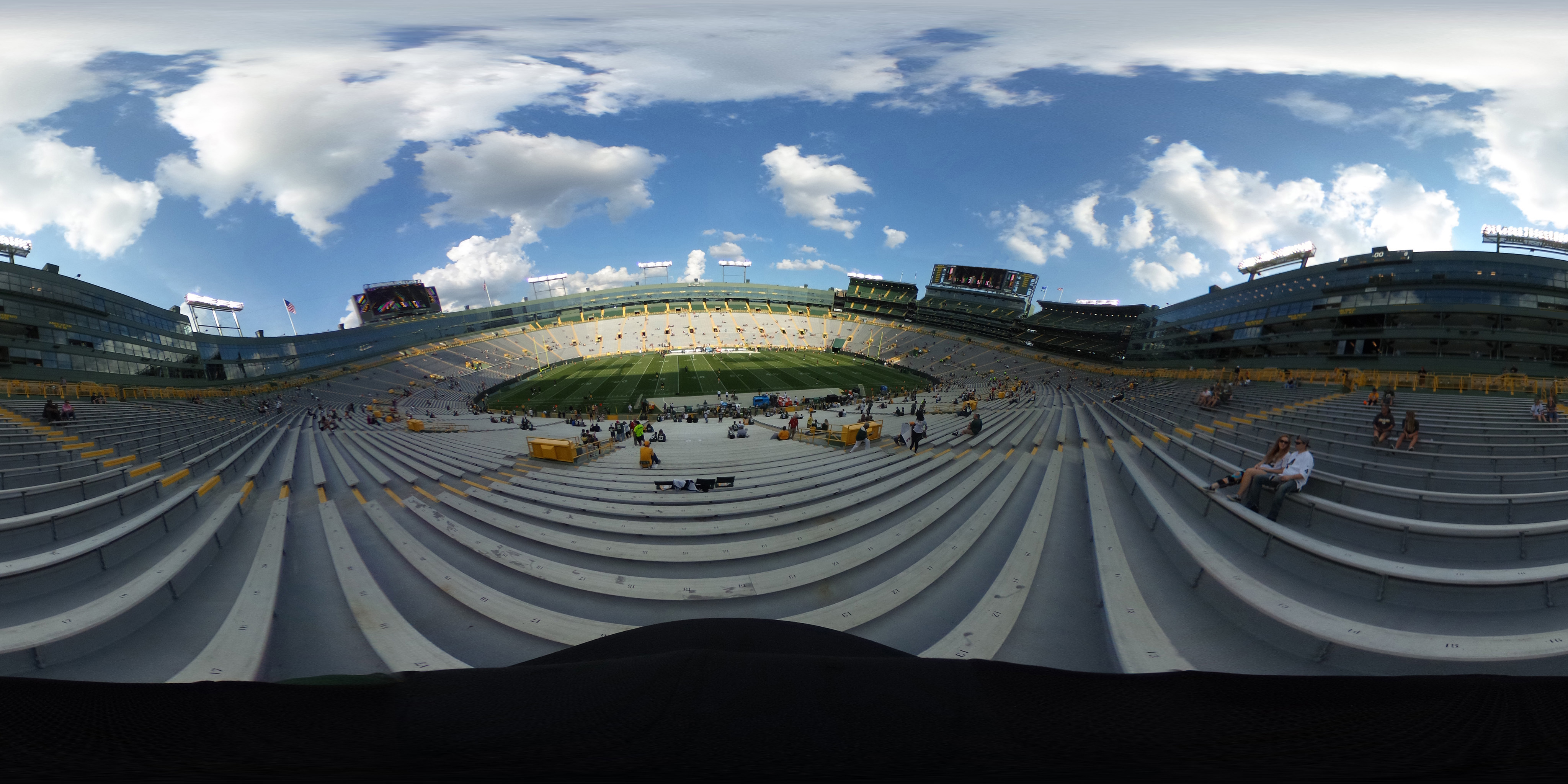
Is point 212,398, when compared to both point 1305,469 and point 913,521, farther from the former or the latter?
point 1305,469

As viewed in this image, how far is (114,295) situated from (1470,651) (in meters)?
62.7

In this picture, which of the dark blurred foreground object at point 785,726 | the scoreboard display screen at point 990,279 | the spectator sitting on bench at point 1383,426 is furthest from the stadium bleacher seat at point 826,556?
the scoreboard display screen at point 990,279

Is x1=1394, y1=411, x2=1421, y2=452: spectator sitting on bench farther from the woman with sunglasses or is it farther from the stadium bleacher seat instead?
the woman with sunglasses

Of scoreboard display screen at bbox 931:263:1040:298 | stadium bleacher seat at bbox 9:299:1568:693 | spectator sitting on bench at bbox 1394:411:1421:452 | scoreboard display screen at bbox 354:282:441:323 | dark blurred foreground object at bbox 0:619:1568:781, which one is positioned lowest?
stadium bleacher seat at bbox 9:299:1568:693

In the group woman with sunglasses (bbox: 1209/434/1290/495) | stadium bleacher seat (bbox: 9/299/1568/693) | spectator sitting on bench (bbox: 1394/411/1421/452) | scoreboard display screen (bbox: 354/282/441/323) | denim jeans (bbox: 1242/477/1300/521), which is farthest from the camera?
scoreboard display screen (bbox: 354/282/441/323)

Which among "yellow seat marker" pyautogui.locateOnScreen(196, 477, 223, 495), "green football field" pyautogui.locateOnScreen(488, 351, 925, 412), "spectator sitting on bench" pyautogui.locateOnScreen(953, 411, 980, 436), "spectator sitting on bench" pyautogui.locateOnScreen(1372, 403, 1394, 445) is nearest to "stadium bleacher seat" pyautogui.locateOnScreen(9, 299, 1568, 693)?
"yellow seat marker" pyautogui.locateOnScreen(196, 477, 223, 495)

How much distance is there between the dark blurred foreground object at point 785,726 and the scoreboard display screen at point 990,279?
3707 inches

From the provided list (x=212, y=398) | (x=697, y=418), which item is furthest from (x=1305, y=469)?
(x=212, y=398)

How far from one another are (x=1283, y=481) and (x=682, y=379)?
53203mm

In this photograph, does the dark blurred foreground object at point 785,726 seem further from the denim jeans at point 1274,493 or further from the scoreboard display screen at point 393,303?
the scoreboard display screen at point 393,303

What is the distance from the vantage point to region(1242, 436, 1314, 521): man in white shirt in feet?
15.0

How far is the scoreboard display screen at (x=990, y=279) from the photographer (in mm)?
85000

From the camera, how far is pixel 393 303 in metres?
79.2

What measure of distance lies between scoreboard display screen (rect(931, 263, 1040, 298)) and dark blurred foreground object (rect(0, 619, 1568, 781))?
309 feet
